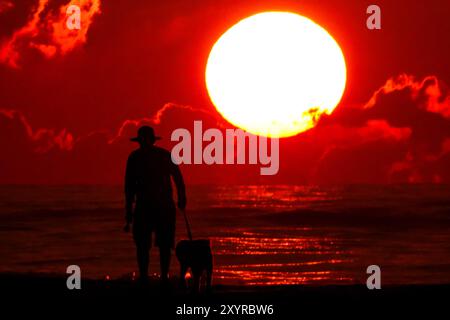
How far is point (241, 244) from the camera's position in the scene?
130ft

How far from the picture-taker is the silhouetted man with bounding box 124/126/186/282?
12.0 m

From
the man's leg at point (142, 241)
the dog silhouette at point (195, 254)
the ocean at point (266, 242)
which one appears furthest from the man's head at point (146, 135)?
the ocean at point (266, 242)

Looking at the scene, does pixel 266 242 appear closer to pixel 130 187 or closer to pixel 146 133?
pixel 130 187

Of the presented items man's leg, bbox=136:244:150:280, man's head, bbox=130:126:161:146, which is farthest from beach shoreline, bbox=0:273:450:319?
man's head, bbox=130:126:161:146

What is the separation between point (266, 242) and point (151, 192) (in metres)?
30.3

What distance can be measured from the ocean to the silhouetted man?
8480 mm

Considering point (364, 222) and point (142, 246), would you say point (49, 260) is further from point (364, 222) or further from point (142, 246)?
point (364, 222)

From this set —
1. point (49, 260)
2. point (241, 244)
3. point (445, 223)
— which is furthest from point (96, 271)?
point (445, 223)

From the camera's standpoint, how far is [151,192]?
12102mm

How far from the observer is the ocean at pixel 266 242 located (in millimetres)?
28141

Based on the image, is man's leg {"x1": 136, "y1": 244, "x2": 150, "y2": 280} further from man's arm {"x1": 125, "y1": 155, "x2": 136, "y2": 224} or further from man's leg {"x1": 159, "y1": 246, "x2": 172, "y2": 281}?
man's arm {"x1": 125, "y1": 155, "x2": 136, "y2": 224}
